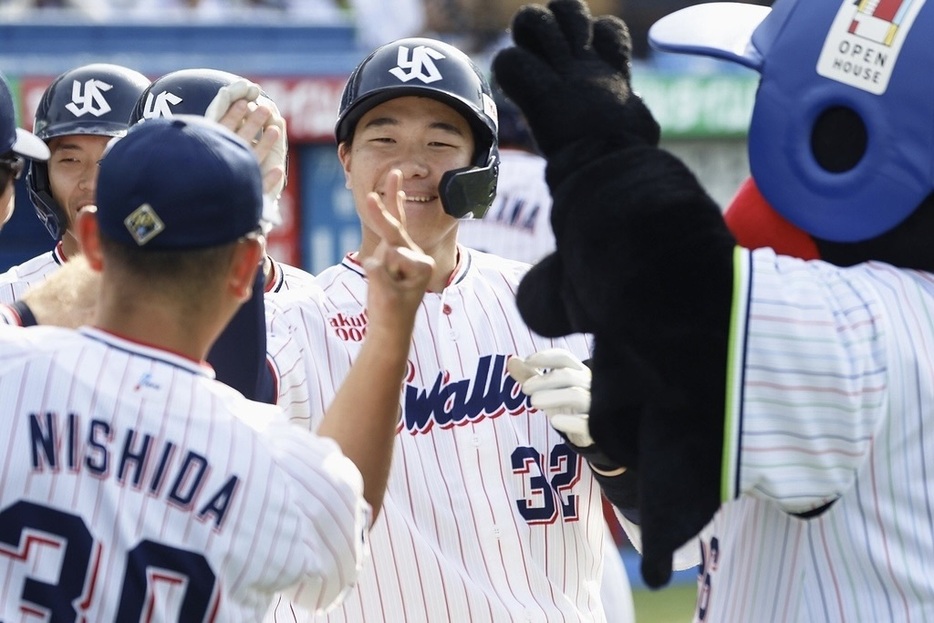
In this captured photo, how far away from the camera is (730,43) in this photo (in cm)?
218

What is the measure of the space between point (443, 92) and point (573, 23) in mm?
1311

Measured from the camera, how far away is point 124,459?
196cm

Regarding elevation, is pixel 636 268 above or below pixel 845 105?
below

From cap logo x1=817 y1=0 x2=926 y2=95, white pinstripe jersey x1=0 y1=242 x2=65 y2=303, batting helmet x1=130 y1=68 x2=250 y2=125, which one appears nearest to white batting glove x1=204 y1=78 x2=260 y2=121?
cap logo x1=817 y1=0 x2=926 y2=95

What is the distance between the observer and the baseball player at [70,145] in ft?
15.0

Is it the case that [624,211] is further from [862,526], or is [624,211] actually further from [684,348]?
[862,526]

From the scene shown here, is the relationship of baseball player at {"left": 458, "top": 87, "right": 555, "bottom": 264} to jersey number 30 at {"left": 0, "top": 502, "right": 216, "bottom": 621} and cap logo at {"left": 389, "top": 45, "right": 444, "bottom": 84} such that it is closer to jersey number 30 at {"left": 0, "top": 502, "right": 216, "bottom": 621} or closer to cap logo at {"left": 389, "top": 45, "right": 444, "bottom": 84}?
cap logo at {"left": 389, "top": 45, "right": 444, "bottom": 84}

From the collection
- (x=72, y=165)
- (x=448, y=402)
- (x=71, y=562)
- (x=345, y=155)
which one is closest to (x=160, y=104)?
(x=345, y=155)

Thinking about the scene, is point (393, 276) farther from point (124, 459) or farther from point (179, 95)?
point (179, 95)

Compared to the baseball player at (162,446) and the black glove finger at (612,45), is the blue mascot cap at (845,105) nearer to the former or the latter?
the black glove finger at (612,45)

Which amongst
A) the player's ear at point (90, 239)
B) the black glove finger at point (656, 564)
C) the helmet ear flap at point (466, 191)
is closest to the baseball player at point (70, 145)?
the helmet ear flap at point (466, 191)

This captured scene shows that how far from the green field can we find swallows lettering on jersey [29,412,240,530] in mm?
5855

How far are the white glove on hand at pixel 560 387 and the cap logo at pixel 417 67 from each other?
3.19 ft

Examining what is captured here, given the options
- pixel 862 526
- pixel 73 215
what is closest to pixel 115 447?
pixel 862 526
